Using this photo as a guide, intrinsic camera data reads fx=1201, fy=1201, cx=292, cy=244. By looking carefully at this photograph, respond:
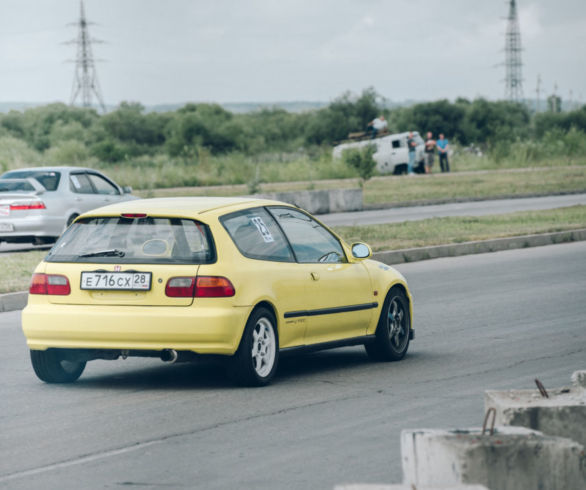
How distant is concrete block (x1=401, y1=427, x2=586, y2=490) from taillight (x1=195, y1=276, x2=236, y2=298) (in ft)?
11.9

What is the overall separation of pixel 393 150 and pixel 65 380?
145 feet

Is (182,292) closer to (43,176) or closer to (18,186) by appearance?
(18,186)

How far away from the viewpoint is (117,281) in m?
8.24

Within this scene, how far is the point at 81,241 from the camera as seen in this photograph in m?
8.59

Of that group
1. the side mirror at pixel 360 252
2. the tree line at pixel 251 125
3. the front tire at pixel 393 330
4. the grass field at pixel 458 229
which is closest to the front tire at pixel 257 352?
the side mirror at pixel 360 252

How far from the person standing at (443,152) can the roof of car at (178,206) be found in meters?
40.4

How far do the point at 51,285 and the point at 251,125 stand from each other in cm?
10194

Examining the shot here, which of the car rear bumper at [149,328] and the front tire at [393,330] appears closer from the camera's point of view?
the car rear bumper at [149,328]

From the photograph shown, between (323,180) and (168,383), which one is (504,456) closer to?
(168,383)

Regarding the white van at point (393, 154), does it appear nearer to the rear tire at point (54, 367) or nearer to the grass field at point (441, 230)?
the grass field at point (441, 230)

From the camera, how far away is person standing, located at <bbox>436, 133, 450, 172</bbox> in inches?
1950

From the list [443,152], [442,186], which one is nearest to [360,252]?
[442,186]

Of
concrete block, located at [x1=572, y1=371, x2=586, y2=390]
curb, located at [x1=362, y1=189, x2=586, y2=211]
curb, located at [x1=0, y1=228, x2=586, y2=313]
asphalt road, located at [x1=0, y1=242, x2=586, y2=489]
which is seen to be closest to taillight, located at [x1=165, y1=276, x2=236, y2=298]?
asphalt road, located at [x1=0, y1=242, x2=586, y2=489]

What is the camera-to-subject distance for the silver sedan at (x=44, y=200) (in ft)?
68.3
